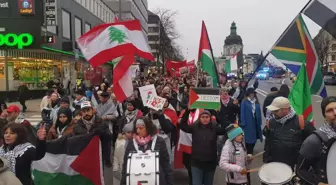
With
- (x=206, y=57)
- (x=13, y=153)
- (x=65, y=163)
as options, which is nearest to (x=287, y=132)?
(x=13, y=153)

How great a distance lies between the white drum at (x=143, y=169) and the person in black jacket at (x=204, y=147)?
5.36ft

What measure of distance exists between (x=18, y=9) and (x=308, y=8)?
1103 inches

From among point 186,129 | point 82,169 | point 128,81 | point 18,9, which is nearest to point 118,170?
point 82,169

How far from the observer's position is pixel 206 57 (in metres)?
9.27

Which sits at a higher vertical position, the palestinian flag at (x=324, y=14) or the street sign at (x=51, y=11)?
the street sign at (x=51, y=11)

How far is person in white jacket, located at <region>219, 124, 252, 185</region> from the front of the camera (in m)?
5.45

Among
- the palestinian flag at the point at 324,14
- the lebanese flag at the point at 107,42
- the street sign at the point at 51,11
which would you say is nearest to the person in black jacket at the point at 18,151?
the lebanese flag at the point at 107,42

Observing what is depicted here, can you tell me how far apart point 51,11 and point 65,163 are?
89.2 ft

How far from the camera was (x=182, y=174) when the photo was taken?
8367 millimetres

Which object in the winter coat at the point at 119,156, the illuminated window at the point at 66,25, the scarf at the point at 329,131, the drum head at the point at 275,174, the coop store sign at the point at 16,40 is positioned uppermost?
the illuminated window at the point at 66,25

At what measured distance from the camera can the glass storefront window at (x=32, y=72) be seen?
2948 cm

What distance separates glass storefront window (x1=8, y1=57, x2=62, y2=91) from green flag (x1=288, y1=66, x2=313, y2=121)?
26159 mm

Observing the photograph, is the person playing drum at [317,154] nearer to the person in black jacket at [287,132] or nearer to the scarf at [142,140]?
the person in black jacket at [287,132]

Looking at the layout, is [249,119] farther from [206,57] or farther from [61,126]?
[61,126]
